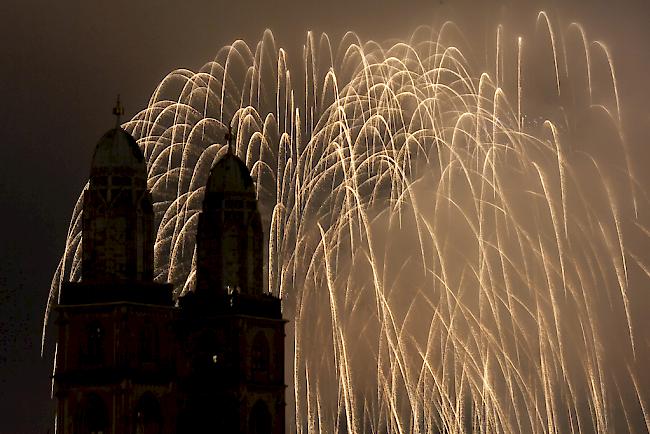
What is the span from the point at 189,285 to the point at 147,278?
1062 cm

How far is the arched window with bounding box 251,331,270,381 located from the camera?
128625 mm

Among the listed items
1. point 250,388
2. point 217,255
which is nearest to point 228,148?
point 217,255

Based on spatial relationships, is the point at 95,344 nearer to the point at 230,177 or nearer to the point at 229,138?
the point at 230,177

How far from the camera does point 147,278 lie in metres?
123

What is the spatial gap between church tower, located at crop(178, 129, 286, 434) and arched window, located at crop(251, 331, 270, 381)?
0.07 metres

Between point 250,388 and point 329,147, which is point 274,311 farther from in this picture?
point 329,147

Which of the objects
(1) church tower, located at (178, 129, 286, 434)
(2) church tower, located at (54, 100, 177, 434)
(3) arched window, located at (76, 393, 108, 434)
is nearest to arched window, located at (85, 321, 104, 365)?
(2) church tower, located at (54, 100, 177, 434)

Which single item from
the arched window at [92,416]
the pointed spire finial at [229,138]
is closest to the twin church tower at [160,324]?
the arched window at [92,416]

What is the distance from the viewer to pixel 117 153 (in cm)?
12362

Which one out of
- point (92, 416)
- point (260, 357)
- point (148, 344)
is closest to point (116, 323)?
point (148, 344)

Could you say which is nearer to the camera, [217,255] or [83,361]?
[83,361]

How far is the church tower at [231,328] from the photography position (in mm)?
126938

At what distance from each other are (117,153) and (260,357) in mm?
18451

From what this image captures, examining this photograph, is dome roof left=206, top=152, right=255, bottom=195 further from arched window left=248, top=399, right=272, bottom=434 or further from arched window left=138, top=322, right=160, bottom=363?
arched window left=248, top=399, right=272, bottom=434
